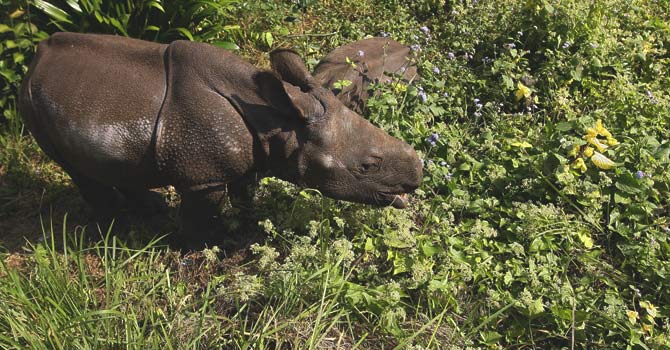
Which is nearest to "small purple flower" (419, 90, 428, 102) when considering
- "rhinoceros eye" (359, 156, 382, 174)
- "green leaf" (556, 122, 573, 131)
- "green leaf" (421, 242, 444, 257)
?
"green leaf" (556, 122, 573, 131)

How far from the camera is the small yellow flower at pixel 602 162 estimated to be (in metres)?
4.23

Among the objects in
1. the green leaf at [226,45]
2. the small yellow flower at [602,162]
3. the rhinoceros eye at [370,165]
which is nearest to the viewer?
the rhinoceros eye at [370,165]

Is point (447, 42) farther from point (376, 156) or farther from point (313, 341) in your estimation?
point (313, 341)

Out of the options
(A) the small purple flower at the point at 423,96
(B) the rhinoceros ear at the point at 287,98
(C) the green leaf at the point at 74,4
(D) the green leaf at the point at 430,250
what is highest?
(C) the green leaf at the point at 74,4

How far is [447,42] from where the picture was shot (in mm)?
5918

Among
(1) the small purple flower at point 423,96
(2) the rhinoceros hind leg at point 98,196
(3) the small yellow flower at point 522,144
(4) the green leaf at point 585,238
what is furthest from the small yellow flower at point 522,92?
(2) the rhinoceros hind leg at point 98,196

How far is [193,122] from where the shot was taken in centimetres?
347

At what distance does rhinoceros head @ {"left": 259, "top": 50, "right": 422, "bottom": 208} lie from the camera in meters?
3.54

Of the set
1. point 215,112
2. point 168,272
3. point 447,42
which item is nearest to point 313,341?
point 168,272

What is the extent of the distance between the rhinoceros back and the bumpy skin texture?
5.16 feet

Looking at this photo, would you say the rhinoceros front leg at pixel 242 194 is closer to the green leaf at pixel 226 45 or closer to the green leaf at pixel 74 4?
the green leaf at pixel 226 45

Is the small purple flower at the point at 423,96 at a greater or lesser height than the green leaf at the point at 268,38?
lesser

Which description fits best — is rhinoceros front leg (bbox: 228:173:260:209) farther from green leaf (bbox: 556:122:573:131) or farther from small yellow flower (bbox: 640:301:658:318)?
small yellow flower (bbox: 640:301:658:318)

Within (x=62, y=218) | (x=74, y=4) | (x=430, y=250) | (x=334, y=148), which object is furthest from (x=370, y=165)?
(x=74, y=4)
